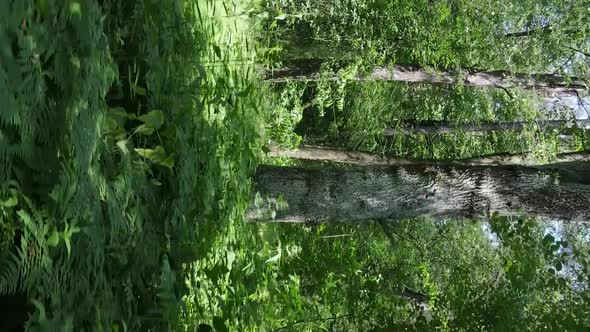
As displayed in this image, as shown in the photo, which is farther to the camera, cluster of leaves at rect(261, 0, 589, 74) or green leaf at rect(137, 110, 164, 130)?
cluster of leaves at rect(261, 0, 589, 74)

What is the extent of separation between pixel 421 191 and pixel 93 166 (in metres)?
2.81

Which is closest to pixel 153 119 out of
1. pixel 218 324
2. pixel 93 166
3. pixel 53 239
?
pixel 93 166

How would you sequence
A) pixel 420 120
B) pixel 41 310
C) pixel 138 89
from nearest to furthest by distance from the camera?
pixel 41 310 < pixel 138 89 < pixel 420 120

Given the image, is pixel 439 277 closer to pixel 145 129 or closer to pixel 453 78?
pixel 453 78

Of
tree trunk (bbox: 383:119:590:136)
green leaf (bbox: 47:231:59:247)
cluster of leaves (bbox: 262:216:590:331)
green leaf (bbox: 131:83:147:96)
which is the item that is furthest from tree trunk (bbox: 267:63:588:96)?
green leaf (bbox: 47:231:59:247)

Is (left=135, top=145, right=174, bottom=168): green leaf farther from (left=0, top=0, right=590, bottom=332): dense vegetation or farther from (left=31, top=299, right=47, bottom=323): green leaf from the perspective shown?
(left=31, top=299, right=47, bottom=323): green leaf

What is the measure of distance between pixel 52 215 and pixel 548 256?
5.30 metres

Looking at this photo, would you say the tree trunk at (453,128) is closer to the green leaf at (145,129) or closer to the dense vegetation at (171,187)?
the dense vegetation at (171,187)

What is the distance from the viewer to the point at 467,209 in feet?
16.1

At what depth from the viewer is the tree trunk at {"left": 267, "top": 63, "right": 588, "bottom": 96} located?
29.8 ft

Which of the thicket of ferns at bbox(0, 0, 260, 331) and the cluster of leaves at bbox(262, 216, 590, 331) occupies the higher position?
the thicket of ferns at bbox(0, 0, 260, 331)

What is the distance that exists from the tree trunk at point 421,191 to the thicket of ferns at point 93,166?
93cm

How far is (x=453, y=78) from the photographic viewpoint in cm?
962

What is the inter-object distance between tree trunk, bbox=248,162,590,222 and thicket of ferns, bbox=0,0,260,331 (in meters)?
0.93
